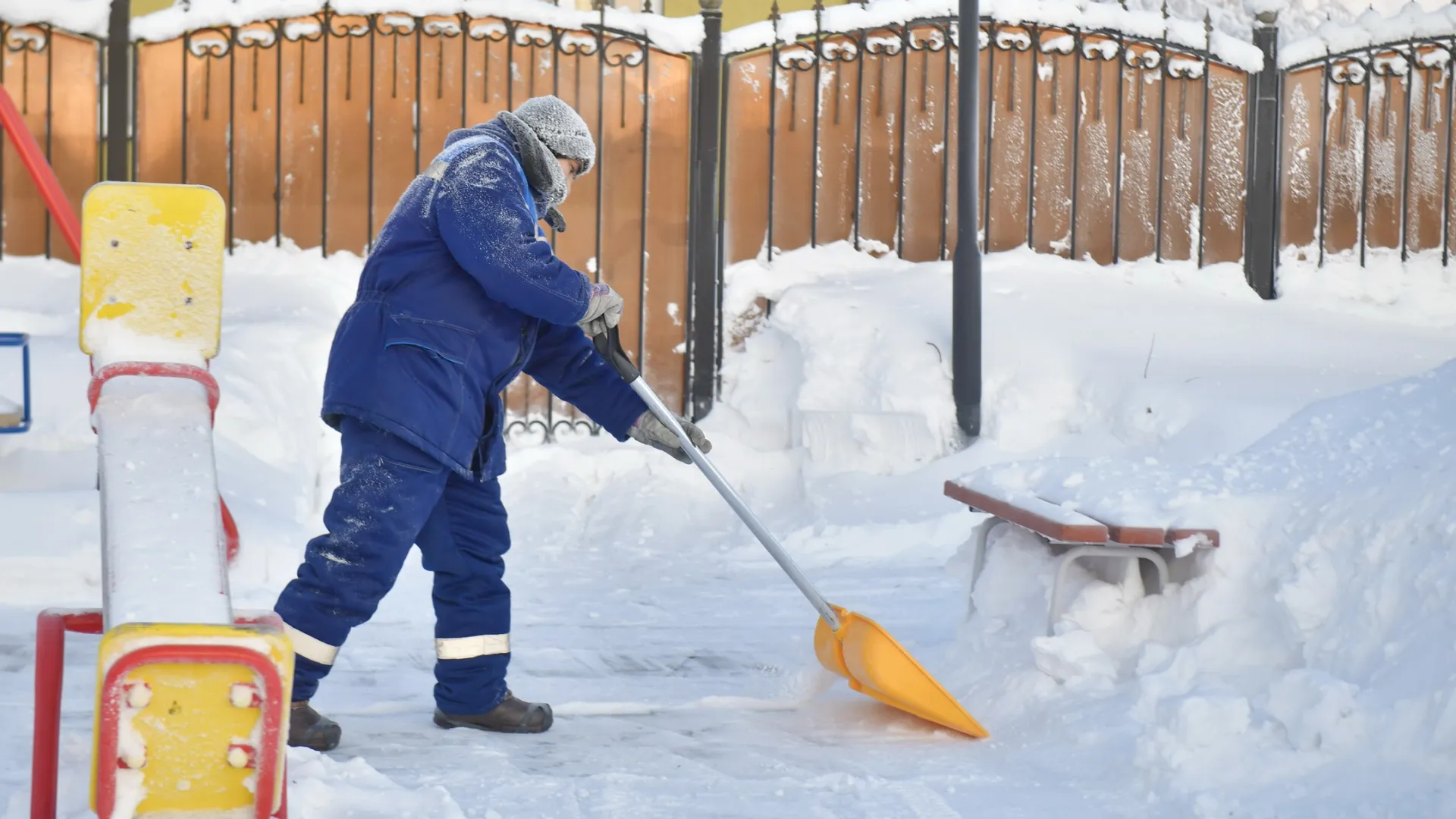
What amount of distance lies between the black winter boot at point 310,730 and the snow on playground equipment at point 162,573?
93 cm

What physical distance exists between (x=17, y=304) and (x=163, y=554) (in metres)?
5.52

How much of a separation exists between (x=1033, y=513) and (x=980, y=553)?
21.6 inches

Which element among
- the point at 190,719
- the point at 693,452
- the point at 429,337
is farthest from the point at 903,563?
the point at 190,719

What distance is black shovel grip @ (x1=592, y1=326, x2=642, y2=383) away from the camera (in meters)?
3.16

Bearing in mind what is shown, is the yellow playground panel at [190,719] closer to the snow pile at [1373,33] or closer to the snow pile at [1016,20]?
the snow pile at [1016,20]

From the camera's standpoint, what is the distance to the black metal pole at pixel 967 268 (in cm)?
622

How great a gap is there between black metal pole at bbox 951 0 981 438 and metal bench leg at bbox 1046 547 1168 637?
3.24 metres

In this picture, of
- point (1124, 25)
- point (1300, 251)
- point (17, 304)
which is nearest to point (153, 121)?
point (17, 304)

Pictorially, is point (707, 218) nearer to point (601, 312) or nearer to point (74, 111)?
point (74, 111)

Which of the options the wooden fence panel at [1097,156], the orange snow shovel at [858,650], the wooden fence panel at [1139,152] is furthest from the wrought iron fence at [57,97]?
the wooden fence panel at [1139,152]

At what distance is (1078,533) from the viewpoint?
2.78m

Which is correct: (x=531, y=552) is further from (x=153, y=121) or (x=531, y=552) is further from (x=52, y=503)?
A: (x=153, y=121)

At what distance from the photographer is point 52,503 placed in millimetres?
4449

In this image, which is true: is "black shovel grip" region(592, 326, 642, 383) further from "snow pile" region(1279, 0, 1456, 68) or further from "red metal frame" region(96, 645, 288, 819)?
"snow pile" region(1279, 0, 1456, 68)
